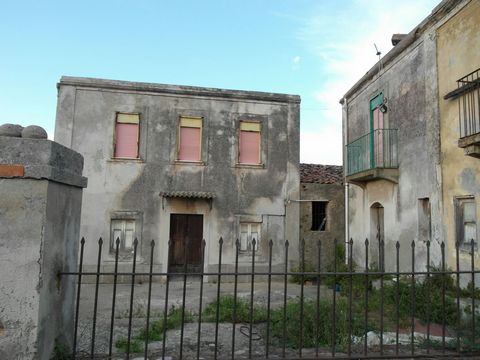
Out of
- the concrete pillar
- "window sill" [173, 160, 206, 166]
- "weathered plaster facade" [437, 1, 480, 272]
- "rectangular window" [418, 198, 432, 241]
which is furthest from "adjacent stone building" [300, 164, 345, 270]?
the concrete pillar

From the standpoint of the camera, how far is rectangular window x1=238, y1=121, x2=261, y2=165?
42.1ft

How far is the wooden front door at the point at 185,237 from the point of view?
12.1 metres

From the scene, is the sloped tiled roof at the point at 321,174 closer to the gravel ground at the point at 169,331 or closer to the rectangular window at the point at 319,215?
the rectangular window at the point at 319,215

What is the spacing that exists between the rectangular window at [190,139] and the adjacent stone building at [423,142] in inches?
202

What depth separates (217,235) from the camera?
12.3 meters

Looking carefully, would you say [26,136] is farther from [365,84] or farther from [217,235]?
[365,84]

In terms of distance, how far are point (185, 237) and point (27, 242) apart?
9484 millimetres

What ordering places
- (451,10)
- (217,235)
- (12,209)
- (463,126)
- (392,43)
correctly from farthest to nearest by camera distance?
1. (217,235)
2. (392,43)
3. (451,10)
4. (463,126)
5. (12,209)

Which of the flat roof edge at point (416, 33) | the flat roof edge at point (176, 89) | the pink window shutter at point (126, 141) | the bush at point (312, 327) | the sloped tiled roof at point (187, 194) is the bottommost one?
the bush at point (312, 327)

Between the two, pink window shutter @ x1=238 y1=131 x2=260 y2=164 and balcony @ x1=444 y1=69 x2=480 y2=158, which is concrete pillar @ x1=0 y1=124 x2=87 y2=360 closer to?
balcony @ x1=444 y1=69 x2=480 y2=158

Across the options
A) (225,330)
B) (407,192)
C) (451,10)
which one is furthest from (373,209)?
(225,330)

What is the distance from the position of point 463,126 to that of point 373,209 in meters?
4.68

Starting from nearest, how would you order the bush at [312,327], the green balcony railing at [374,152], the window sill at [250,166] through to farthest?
the bush at [312,327] → the green balcony railing at [374,152] → the window sill at [250,166]

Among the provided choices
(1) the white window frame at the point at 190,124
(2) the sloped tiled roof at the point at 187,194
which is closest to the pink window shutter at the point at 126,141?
(1) the white window frame at the point at 190,124
